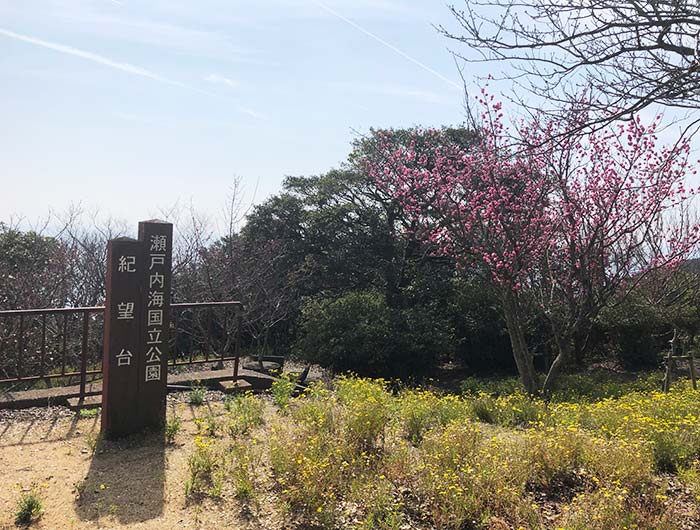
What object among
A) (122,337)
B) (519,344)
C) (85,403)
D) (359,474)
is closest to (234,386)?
(85,403)

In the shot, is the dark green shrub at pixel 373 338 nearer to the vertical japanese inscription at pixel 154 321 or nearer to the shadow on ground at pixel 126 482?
the vertical japanese inscription at pixel 154 321

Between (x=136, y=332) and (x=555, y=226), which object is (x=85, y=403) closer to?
(x=136, y=332)

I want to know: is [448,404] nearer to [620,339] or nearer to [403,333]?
[403,333]

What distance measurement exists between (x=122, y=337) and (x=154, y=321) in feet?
0.96

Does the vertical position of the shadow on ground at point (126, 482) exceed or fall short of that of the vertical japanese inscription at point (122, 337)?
it falls short

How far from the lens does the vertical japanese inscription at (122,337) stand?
4320 millimetres

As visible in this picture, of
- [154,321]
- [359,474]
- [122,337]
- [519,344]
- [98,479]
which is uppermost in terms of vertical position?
[154,321]

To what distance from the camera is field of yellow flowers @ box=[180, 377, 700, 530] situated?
2.91 m

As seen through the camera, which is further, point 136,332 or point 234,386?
point 234,386

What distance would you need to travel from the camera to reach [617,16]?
316 cm

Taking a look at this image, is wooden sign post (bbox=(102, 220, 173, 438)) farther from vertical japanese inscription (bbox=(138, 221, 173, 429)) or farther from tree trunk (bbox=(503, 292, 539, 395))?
tree trunk (bbox=(503, 292, 539, 395))

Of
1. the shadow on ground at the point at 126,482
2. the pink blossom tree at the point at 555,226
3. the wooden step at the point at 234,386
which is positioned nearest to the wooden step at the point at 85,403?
the shadow on ground at the point at 126,482

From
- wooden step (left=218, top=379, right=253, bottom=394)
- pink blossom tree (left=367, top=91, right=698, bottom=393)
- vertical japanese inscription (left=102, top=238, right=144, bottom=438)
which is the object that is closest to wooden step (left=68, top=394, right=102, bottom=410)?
vertical japanese inscription (left=102, top=238, right=144, bottom=438)

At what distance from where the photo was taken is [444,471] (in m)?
3.20
